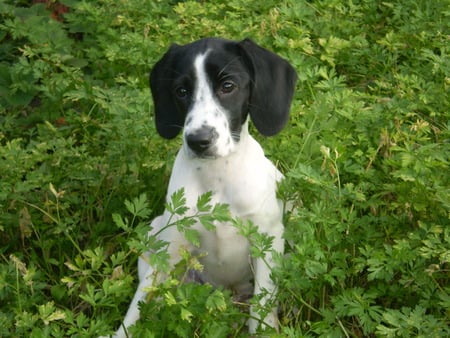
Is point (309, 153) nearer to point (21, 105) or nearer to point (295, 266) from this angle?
point (295, 266)

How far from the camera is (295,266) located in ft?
9.75

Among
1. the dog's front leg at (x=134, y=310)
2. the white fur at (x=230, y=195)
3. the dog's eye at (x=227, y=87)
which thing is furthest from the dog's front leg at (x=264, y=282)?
the dog's eye at (x=227, y=87)

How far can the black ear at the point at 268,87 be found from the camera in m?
3.47

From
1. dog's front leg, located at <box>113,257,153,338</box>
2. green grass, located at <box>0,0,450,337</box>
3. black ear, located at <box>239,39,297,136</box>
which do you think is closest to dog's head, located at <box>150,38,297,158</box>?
black ear, located at <box>239,39,297,136</box>

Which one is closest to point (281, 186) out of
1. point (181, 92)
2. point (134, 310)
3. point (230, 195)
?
point (230, 195)

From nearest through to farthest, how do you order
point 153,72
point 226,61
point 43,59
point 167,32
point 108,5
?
point 226,61, point 153,72, point 43,59, point 167,32, point 108,5

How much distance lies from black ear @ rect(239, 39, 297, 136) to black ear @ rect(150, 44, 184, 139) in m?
0.38

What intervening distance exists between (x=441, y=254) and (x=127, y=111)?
7.12 feet

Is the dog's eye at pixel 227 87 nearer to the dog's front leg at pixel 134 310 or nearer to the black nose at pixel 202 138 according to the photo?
the black nose at pixel 202 138

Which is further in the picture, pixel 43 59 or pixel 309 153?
pixel 43 59

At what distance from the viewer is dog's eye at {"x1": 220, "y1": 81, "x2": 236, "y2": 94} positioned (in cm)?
333

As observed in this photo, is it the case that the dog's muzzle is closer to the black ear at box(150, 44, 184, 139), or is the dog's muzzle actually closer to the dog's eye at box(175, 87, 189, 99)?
the dog's eye at box(175, 87, 189, 99)

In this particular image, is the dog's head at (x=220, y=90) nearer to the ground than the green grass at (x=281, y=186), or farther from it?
farther from it

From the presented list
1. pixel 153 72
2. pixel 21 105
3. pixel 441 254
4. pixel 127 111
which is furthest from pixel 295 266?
pixel 21 105
